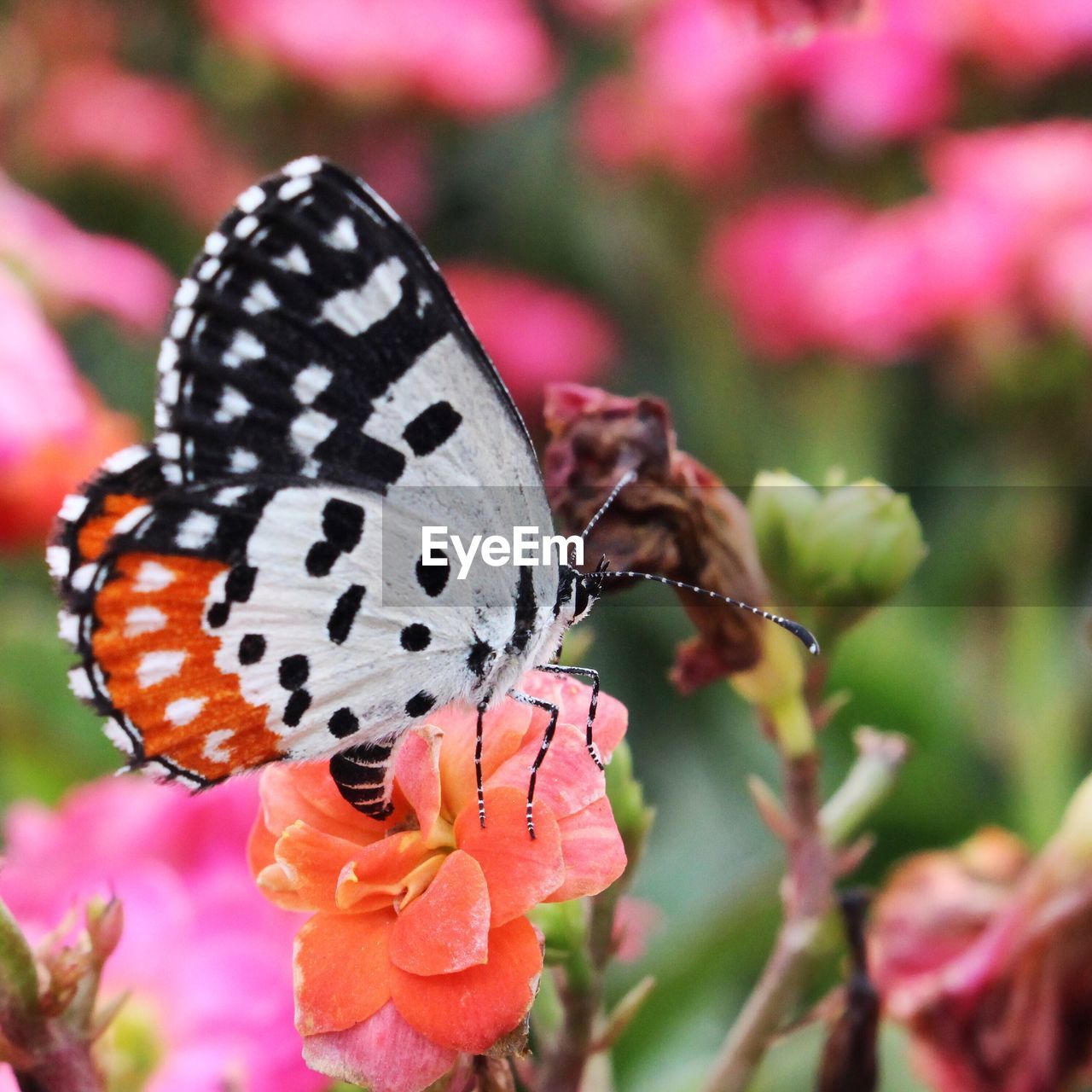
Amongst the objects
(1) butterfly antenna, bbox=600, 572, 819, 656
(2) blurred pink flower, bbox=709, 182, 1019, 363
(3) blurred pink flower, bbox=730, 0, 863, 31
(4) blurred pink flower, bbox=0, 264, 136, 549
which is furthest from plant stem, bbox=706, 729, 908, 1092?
(2) blurred pink flower, bbox=709, 182, 1019, 363

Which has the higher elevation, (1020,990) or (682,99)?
(682,99)

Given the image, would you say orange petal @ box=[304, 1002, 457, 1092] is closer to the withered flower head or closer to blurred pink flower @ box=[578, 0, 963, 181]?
the withered flower head

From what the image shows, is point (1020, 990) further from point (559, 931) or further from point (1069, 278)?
point (1069, 278)

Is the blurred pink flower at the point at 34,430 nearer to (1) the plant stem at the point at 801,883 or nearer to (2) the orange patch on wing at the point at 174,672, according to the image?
(2) the orange patch on wing at the point at 174,672

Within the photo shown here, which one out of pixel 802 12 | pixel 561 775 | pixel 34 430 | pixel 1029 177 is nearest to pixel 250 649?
pixel 561 775

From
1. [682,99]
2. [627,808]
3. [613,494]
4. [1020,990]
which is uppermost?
[682,99]

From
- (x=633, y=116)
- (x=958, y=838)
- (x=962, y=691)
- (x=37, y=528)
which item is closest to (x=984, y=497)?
(x=962, y=691)

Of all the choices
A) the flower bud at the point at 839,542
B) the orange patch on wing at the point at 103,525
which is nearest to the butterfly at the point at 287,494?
the orange patch on wing at the point at 103,525

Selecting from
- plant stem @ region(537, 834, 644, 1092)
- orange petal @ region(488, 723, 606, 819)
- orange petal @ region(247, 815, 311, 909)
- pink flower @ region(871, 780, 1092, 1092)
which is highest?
orange petal @ region(488, 723, 606, 819)
